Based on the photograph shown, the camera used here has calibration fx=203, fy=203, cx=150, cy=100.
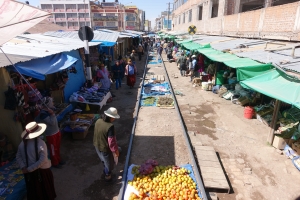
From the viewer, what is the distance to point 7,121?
16.9 ft

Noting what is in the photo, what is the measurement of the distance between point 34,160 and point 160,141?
4035 mm

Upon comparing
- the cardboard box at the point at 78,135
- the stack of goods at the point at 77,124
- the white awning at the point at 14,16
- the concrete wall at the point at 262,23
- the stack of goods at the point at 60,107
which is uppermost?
the concrete wall at the point at 262,23

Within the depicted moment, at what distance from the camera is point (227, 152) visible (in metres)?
6.29

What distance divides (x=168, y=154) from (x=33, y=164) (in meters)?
3.67

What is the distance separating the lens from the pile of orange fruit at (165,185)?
14.1ft

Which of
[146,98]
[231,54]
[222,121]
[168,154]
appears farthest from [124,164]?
[231,54]

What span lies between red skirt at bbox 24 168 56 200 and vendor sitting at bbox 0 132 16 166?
5.52 ft

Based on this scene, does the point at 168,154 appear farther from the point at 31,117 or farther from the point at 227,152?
the point at 31,117

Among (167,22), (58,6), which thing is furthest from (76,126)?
(58,6)

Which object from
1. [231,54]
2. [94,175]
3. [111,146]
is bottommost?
[94,175]

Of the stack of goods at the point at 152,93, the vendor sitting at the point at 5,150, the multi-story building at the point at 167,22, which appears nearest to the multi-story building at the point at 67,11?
the multi-story building at the point at 167,22

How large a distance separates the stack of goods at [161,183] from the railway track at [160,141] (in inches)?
7.9

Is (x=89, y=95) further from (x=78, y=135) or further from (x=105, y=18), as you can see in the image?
(x=105, y=18)

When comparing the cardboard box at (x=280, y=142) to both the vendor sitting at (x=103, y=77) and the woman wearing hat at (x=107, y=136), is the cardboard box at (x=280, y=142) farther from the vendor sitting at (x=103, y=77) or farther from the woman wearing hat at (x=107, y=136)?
the vendor sitting at (x=103, y=77)
